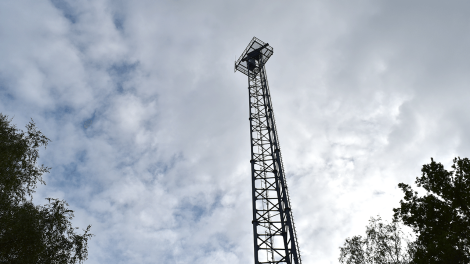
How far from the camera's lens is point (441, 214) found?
13.7m

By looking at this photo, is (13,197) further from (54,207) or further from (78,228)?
(78,228)

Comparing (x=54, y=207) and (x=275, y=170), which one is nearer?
(x=54, y=207)

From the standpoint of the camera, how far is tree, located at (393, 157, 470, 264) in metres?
12.3

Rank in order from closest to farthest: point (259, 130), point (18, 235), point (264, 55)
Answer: point (18, 235)
point (259, 130)
point (264, 55)

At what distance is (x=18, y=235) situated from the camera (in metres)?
11.1

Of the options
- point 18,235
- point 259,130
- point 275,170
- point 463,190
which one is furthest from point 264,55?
point 18,235

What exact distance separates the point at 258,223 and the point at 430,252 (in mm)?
9395

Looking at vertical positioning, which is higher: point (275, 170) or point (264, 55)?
point (264, 55)

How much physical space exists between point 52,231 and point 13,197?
2.46 metres

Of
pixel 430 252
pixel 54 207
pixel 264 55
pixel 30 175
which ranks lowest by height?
pixel 430 252


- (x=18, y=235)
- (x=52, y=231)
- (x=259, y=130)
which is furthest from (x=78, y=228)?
(x=259, y=130)

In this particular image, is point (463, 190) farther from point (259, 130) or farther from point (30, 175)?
point (30, 175)

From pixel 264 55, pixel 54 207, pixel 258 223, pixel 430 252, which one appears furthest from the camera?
pixel 264 55

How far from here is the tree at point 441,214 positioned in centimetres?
1231
